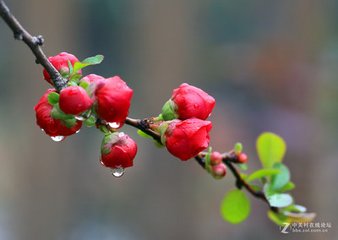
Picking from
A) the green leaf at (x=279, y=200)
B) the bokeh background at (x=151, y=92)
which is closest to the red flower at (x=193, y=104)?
the green leaf at (x=279, y=200)

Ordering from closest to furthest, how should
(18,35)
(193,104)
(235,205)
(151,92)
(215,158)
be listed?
(18,35) < (193,104) < (215,158) < (235,205) < (151,92)

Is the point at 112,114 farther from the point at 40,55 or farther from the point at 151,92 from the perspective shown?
the point at 151,92

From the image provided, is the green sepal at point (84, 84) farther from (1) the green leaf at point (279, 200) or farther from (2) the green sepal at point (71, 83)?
(1) the green leaf at point (279, 200)

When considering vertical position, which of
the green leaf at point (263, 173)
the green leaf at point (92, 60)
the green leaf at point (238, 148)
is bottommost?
the green leaf at point (92, 60)

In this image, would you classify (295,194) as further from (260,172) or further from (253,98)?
(260,172)

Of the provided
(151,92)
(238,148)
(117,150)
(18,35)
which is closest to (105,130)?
(117,150)

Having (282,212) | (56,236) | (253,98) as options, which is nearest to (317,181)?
(253,98)
